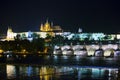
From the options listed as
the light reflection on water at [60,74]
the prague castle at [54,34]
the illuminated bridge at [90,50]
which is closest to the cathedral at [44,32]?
the prague castle at [54,34]

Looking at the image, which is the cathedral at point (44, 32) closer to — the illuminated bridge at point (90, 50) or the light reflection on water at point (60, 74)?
the illuminated bridge at point (90, 50)

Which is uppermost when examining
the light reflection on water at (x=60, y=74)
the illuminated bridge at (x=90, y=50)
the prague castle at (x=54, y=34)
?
the prague castle at (x=54, y=34)

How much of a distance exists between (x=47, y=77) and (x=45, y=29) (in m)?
87.3

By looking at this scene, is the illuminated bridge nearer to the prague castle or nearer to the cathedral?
the prague castle

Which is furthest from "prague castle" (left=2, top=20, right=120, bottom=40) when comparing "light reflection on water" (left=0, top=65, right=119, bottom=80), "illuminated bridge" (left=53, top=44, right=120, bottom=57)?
"light reflection on water" (left=0, top=65, right=119, bottom=80)

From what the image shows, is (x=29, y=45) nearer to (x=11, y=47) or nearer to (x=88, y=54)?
(x=11, y=47)

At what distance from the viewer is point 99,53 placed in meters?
72.6

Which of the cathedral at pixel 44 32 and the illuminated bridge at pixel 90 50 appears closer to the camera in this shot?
the illuminated bridge at pixel 90 50

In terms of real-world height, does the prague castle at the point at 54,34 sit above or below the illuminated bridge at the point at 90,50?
above

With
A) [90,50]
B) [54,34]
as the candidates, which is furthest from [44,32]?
[90,50]

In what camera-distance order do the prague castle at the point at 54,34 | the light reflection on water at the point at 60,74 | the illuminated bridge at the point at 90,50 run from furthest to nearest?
the prague castle at the point at 54,34, the illuminated bridge at the point at 90,50, the light reflection on water at the point at 60,74

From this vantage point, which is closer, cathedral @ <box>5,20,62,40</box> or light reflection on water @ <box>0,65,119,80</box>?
light reflection on water @ <box>0,65,119,80</box>

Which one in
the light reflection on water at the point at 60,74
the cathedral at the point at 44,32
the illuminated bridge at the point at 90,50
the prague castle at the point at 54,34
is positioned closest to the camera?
the light reflection on water at the point at 60,74

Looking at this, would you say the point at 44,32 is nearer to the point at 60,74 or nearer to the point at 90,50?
the point at 90,50
